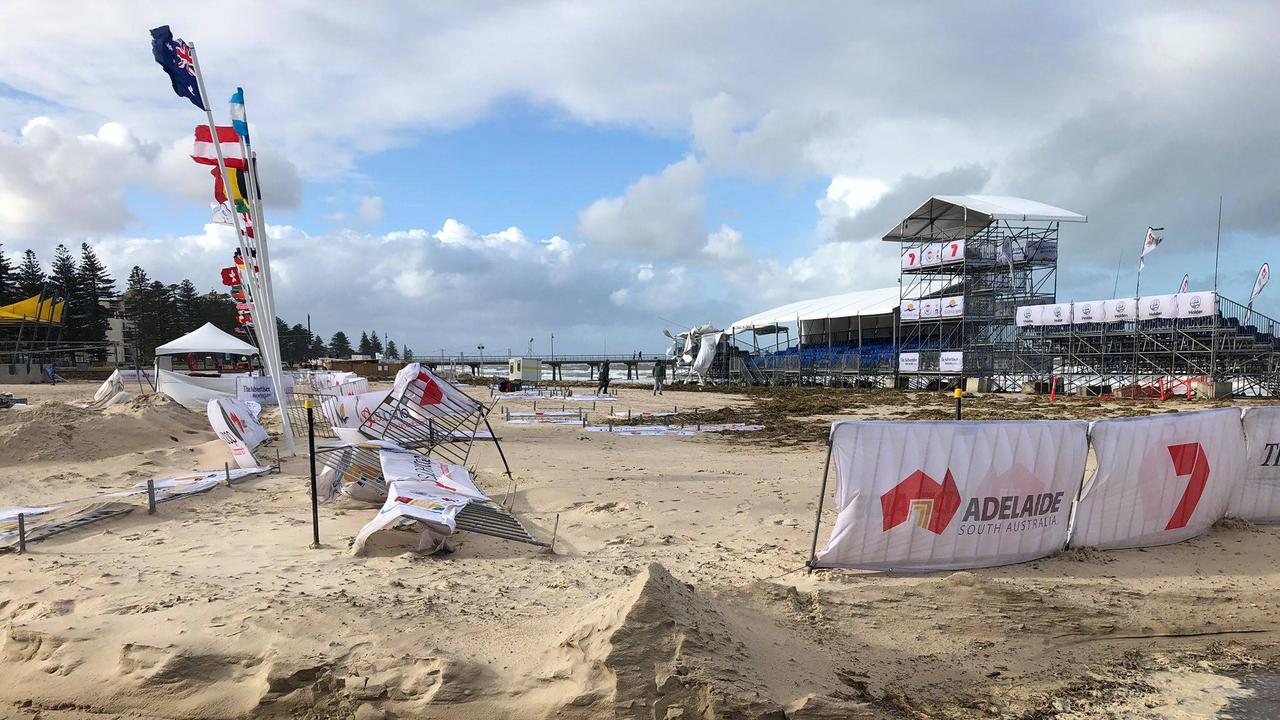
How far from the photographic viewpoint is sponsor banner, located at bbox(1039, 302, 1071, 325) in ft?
115

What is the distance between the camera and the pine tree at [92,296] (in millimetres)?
63031

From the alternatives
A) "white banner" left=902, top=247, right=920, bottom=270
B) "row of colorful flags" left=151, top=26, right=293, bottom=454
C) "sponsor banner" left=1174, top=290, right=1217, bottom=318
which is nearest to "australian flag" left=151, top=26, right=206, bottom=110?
"row of colorful flags" left=151, top=26, right=293, bottom=454

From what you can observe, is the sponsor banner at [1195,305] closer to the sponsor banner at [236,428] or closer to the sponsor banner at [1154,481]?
the sponsor banner at [1154,481]

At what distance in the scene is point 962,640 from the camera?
15.4 feet

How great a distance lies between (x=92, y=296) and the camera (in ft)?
217

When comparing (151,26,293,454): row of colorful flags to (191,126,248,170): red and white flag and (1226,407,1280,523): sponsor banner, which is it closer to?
(191,126,248,170): red and white flag

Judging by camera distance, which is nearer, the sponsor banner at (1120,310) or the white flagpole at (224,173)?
the white flagpole at (224,173)

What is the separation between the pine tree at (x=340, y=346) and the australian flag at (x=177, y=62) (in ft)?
431

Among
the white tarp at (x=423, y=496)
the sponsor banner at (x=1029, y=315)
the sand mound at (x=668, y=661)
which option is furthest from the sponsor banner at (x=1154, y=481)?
the sponsor banner at (x=1029, y=315)

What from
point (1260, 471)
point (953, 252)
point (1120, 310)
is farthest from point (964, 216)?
point (1260, 471)

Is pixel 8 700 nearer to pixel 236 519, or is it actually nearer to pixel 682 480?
pixel 236 519

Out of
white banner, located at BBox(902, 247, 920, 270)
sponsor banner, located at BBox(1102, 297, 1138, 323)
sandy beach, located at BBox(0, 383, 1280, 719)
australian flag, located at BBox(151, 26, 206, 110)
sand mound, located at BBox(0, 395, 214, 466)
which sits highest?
white banner, located at BBox(902, 247, 920, 270)

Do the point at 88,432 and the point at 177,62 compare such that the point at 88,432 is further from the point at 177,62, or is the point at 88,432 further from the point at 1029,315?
the point at 1029,315

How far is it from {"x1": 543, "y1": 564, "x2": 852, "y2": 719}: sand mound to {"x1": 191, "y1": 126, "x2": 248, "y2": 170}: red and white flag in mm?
12216
